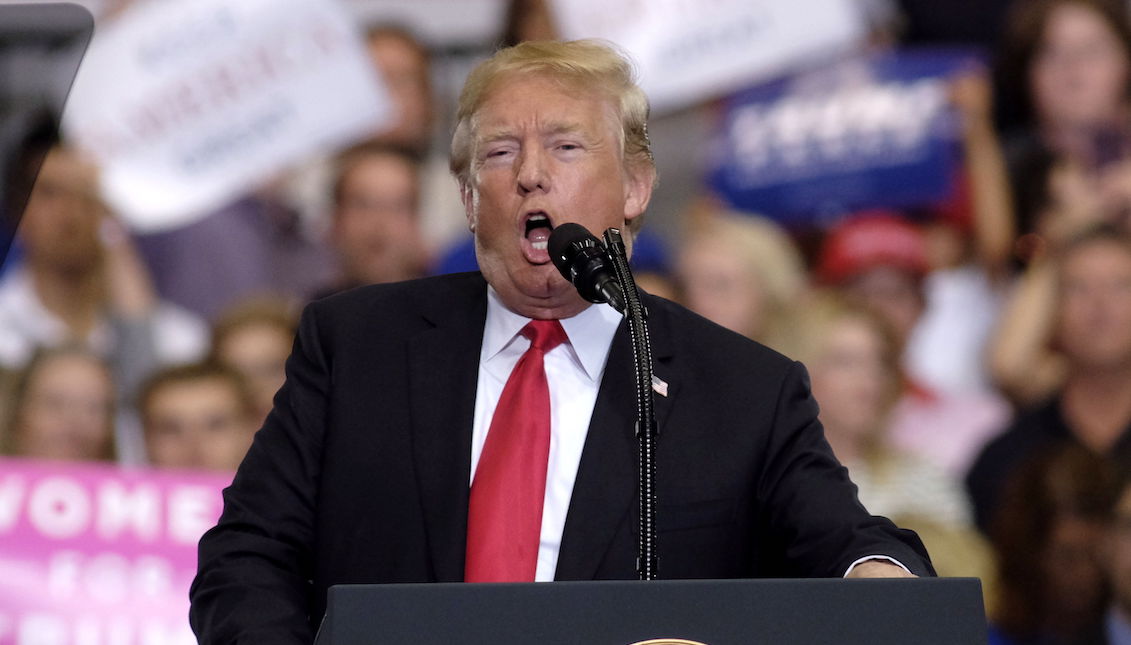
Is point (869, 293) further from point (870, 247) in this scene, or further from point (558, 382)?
Result: point (558, 382)

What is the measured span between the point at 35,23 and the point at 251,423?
329 centimetres

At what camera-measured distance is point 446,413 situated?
203cm

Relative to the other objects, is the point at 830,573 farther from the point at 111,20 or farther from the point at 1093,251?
the point at 111,20

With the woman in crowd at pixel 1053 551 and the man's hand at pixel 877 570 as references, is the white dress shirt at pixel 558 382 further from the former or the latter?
the woman in crowd at pixel 1053 551

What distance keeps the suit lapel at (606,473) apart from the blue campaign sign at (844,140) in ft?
9.51

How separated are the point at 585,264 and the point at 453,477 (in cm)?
39

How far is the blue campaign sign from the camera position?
4.86 metres

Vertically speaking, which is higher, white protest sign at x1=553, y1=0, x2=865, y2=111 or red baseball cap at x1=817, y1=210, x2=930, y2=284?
white protest sign at x1=553, y1=0, x2=865, y2=111

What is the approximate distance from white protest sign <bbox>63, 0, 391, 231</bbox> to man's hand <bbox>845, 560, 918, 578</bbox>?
3.31 meters

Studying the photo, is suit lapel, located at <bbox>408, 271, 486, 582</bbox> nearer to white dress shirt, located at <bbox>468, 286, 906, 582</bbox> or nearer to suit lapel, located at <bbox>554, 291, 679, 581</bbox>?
white dress shirt, located at <bbox>468, 286, 906, 582</bbox>

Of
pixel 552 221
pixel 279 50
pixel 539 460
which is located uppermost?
pixel 279 50

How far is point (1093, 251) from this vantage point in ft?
15.5

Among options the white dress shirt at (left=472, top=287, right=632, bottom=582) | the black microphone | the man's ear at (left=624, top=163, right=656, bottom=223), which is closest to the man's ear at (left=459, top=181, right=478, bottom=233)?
the white dress shirt at (left=472, top=287, right=632, bottom=582)

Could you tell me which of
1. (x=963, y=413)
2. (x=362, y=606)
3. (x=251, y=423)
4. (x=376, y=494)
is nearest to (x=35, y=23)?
(x=362, y=606)
